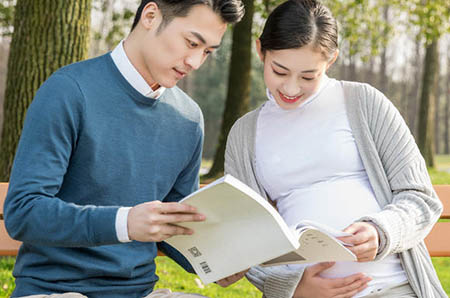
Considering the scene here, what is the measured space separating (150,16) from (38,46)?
8.19ft

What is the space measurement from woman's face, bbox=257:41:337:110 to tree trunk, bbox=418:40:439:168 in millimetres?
13311

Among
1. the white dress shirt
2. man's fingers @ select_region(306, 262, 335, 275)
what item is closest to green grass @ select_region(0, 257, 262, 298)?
man's fingers @ select_region(306, 262, 335, 275)

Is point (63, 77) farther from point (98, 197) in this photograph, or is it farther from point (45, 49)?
point (45, 49)

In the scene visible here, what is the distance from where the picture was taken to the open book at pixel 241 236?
178 cm

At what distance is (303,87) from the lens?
2.40 metres

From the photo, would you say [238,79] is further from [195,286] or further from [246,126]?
[246,126]

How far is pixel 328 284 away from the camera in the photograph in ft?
7.41

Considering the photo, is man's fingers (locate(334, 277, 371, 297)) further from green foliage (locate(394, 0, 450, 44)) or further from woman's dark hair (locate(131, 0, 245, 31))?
green foliage (locate(394, 0, 450, 44))

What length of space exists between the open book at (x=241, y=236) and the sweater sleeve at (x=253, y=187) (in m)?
0.23

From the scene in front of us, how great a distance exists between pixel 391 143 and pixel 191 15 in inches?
36.1

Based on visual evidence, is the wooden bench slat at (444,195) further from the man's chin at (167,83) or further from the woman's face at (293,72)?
the man's chin at (167,83)

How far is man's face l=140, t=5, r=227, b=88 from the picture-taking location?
2.27 meters

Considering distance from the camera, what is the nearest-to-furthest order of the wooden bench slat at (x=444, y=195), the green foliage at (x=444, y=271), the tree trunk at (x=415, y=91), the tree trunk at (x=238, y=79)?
the wooden bench slat at (x=444, y=195), the green foliage at (x=444, y=271), the tree trunk at (x=238, y=79), the tree trunk at (x=415, y=91)

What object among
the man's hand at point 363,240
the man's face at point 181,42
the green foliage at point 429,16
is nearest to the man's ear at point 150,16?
the man's face at point 181,42
